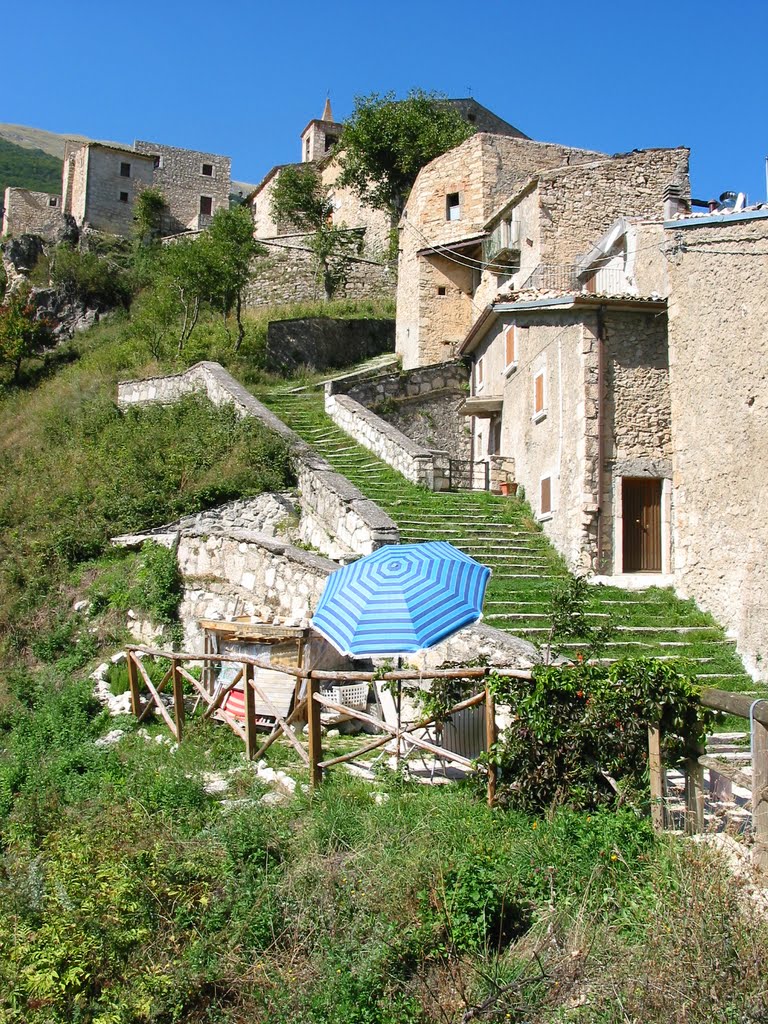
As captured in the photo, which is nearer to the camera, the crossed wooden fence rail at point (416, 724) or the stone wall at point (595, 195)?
the crossed wooden fence rail at point (416, 724)

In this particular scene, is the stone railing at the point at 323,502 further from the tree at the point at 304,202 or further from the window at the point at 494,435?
the tree at the point at 304,202

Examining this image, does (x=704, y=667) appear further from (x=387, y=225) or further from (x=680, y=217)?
(x=387, y=225)

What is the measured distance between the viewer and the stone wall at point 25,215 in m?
44.7

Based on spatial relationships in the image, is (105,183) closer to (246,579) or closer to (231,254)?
(231,254)

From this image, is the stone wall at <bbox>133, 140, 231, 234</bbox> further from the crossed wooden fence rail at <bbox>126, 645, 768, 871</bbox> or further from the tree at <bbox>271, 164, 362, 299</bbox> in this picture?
the crossed wooden fence rail at <bbox>126, 645, 768, 871</bbox>

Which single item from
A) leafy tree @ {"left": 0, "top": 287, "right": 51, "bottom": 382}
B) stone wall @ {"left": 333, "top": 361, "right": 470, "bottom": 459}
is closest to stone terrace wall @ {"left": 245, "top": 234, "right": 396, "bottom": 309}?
leafy tree @ {"left": 0, "top": 287, "right": 51, "bottom": 382}

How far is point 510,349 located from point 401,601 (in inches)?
492

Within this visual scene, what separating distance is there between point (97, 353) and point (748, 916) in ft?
85.4

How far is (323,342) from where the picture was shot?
87.6 feet

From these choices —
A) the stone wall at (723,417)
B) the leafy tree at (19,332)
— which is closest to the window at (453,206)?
the leafy tree at (19,332)

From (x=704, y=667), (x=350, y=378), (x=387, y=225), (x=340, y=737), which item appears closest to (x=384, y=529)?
(x=340, y=737)

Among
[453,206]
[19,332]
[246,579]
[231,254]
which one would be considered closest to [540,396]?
[246,579]

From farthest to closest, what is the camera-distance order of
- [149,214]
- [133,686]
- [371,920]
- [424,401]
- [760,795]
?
[149,214], [424,401], [133,686], [371,920], [760,795]

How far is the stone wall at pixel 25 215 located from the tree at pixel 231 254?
22.0m
